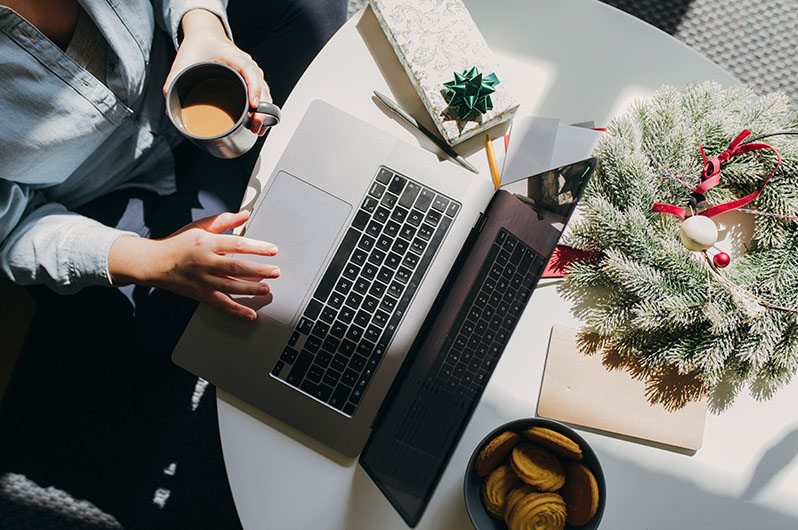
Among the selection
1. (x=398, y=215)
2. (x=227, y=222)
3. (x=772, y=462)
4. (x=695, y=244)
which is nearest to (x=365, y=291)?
(x=398, y=215)

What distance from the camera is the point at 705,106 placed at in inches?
28.2

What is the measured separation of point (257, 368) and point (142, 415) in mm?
695

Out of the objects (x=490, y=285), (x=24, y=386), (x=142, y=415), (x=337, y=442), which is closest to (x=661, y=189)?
(x=490, y=285)

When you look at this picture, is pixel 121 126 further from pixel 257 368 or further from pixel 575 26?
pixel 575 26

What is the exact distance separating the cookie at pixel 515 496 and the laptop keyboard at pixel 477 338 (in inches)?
4.2

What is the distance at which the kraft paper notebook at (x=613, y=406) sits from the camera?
0.73 m

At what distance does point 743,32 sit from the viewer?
1282 millimetres

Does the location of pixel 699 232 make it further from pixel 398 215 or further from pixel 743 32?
pixel 743 32

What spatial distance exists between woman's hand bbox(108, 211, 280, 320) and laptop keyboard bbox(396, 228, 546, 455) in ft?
0.82

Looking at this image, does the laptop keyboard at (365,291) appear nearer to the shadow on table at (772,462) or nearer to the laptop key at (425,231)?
the laptop key at (425,231)

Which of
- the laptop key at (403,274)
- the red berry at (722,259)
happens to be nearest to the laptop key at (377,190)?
Answer: the laptop key at (403,274)

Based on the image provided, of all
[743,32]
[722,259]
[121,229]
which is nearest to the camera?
[722,259]

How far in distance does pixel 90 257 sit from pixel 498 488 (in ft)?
2.05

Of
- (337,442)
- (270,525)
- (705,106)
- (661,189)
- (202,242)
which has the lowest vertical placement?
(270,525)
